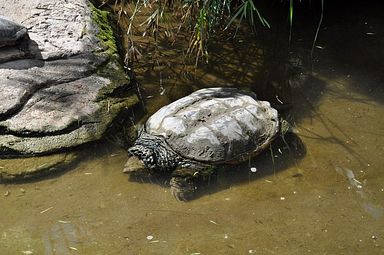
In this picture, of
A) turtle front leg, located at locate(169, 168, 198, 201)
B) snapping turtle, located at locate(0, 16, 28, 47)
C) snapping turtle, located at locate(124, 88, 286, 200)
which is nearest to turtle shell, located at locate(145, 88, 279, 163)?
snapping turtle, located at locate(124, 88, 286, 200)

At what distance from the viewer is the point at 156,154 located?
3621 mm

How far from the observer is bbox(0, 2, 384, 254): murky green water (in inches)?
125

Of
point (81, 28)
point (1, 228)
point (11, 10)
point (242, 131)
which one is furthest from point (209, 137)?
point (11, 10)

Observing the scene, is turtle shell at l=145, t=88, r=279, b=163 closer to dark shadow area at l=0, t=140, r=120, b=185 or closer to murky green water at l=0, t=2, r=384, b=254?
murky green water at l=0, t=2, r=384, b=254

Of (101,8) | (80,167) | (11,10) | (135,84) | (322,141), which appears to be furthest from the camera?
(101,8)

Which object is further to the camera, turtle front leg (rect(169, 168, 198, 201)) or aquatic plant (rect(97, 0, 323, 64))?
aquatic plant (rect(97, 0, 323, 64))

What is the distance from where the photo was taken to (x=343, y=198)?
3.56 meters

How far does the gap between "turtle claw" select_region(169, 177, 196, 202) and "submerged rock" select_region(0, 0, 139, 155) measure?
649mm

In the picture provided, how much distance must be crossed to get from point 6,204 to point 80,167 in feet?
1.71

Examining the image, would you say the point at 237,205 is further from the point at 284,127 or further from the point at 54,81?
the point at 54,81

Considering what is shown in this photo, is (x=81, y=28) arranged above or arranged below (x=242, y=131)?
above

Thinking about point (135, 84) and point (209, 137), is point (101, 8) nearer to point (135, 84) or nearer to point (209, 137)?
point (135, 84)

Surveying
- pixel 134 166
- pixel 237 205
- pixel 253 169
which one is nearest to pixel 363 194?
pixel 253 169

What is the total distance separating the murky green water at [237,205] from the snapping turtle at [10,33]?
1.12 m
